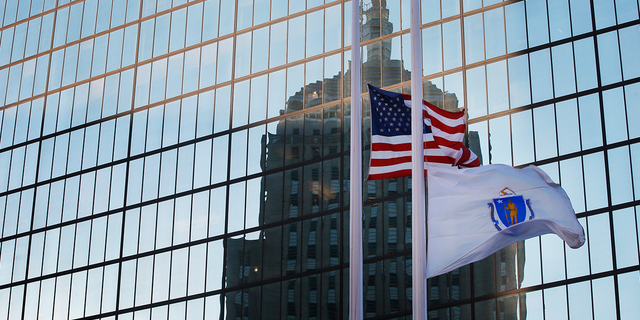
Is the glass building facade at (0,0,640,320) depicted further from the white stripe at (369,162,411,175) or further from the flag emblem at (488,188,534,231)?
the flag emblem at (488,188,534,231)

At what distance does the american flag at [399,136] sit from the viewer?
1834 centimetres

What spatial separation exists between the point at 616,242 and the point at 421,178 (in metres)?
13.0

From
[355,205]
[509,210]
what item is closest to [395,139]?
[355,205]

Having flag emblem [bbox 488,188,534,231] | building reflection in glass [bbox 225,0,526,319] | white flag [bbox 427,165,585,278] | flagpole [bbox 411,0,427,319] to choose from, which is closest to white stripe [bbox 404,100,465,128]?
flagpole [bbox 411,0,427,319]

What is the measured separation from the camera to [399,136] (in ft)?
60.5

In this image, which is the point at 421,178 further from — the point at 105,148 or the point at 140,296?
the point at 105,148

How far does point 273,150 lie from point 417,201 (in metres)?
17.6

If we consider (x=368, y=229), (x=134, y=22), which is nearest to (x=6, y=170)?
(x=134, y=22)

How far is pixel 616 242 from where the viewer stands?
25.9 meters

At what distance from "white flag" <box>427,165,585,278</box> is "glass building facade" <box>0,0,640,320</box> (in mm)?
11374

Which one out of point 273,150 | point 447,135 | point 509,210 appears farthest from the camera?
point 273,150

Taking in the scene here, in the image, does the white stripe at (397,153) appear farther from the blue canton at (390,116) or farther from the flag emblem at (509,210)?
the flag emblem at (509,210)

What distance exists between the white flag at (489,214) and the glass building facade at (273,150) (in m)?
11.4

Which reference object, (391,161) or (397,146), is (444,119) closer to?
(397,146)
